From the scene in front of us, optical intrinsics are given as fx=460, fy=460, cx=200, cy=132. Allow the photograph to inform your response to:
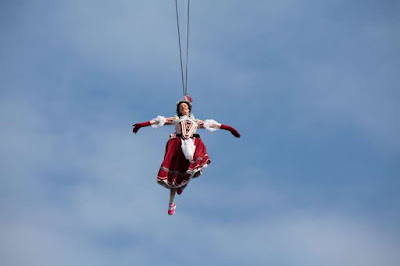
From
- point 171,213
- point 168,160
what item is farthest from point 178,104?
point 171,213

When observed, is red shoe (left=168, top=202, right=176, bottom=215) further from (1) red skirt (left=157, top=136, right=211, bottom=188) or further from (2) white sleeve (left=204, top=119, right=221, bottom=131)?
(2) white sleeve (left=204, top=119, right=221, bottom=131)

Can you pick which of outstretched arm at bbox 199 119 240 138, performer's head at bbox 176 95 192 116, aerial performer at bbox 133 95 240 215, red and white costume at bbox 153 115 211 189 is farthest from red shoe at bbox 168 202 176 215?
performer's head at bbox 176 95 192 116

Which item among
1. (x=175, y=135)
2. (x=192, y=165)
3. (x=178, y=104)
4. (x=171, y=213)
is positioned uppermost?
(x=178, y=104)

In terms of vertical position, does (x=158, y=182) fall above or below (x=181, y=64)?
below

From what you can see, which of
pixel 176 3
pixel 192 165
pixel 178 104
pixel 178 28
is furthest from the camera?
pixel 178 104

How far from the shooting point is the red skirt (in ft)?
33.9

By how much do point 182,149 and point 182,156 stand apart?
0.89 feet

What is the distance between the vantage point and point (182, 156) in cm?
1064

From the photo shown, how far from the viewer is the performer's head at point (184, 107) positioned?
36.0ft

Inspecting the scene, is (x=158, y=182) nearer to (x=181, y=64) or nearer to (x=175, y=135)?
(x=175, y=135)

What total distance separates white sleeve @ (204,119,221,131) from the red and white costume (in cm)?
28

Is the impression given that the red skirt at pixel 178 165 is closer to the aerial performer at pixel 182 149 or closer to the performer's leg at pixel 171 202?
the aerial performer at pixel 182 149

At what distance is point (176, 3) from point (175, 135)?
3373 millimetres

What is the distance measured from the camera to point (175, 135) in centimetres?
1082
